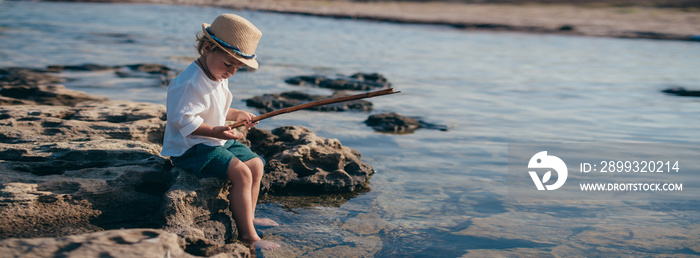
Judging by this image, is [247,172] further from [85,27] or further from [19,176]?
[85,27]

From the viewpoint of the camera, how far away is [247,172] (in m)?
3.35

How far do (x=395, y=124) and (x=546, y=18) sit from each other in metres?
33.2

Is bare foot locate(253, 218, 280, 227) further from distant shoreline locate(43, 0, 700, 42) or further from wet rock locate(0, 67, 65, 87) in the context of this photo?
distant shoreline locate(43, 0, 700, 42)

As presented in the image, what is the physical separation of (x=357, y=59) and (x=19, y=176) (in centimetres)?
1362

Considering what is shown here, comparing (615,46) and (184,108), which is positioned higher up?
(615,46)

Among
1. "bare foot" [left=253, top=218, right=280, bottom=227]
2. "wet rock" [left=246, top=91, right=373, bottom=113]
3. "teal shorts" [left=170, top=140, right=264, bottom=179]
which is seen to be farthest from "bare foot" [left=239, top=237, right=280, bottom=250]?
"wet rock" [left=246, top=91, right=373, bottom=113]

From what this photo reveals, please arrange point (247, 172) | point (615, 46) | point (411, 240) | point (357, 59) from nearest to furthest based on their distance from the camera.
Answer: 1. point (247, 172)
2. point (411, 240)
3. point (357, 59)
4. point (615, 46)

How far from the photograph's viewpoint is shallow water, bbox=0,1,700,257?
3.86m

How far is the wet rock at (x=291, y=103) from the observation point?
27.0 feet

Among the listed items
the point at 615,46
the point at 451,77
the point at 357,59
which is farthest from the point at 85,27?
the point at 615,46

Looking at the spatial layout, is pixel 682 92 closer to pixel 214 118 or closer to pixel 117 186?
pixel 214 118

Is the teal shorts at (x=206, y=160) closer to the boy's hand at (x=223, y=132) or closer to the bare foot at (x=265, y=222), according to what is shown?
the boy's hand at (x=223, y=132)

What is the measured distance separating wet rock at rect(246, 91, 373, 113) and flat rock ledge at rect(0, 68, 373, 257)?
3.27 metres

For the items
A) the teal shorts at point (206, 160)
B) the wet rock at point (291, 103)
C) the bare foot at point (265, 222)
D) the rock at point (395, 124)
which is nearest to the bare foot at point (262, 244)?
the bare foot at point (265, 222)
